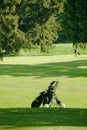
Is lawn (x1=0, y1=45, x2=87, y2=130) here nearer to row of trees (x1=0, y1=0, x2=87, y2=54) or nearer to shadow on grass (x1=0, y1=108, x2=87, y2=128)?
shadow on grass (x1=0, y1=108, x2=87, y2=128)

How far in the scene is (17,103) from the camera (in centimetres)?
1925

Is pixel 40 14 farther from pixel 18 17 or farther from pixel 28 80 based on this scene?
pixel 28 80

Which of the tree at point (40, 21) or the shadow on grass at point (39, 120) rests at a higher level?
the shadow on grass at point (39, 120)

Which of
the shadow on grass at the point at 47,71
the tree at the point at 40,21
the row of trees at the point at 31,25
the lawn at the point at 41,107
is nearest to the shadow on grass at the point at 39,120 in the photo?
the lawn at the point at 41,107

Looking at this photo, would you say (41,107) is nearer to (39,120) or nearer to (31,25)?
(39,120)

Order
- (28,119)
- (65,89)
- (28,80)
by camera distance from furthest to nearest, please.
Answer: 1. (28,80)
2. (65,89)
3. (28,119)

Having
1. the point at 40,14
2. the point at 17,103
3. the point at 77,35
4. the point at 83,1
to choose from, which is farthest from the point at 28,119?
the point at 40,14

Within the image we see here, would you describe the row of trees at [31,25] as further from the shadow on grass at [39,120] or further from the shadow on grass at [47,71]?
the shadow on grass at [39,120]

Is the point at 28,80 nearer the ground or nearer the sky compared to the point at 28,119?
nearer the ground

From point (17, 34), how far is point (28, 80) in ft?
99.4

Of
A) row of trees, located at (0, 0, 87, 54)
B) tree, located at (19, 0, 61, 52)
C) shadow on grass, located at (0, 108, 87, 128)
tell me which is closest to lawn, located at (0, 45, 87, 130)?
shadow on grass, located at (0, 108, 87, 128)

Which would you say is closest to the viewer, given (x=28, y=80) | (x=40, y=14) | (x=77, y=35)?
(x=77, y=35)

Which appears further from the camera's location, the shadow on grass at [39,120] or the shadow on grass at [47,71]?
the shadow on grass at [47,71]

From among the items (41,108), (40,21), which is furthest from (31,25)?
(41,108)
